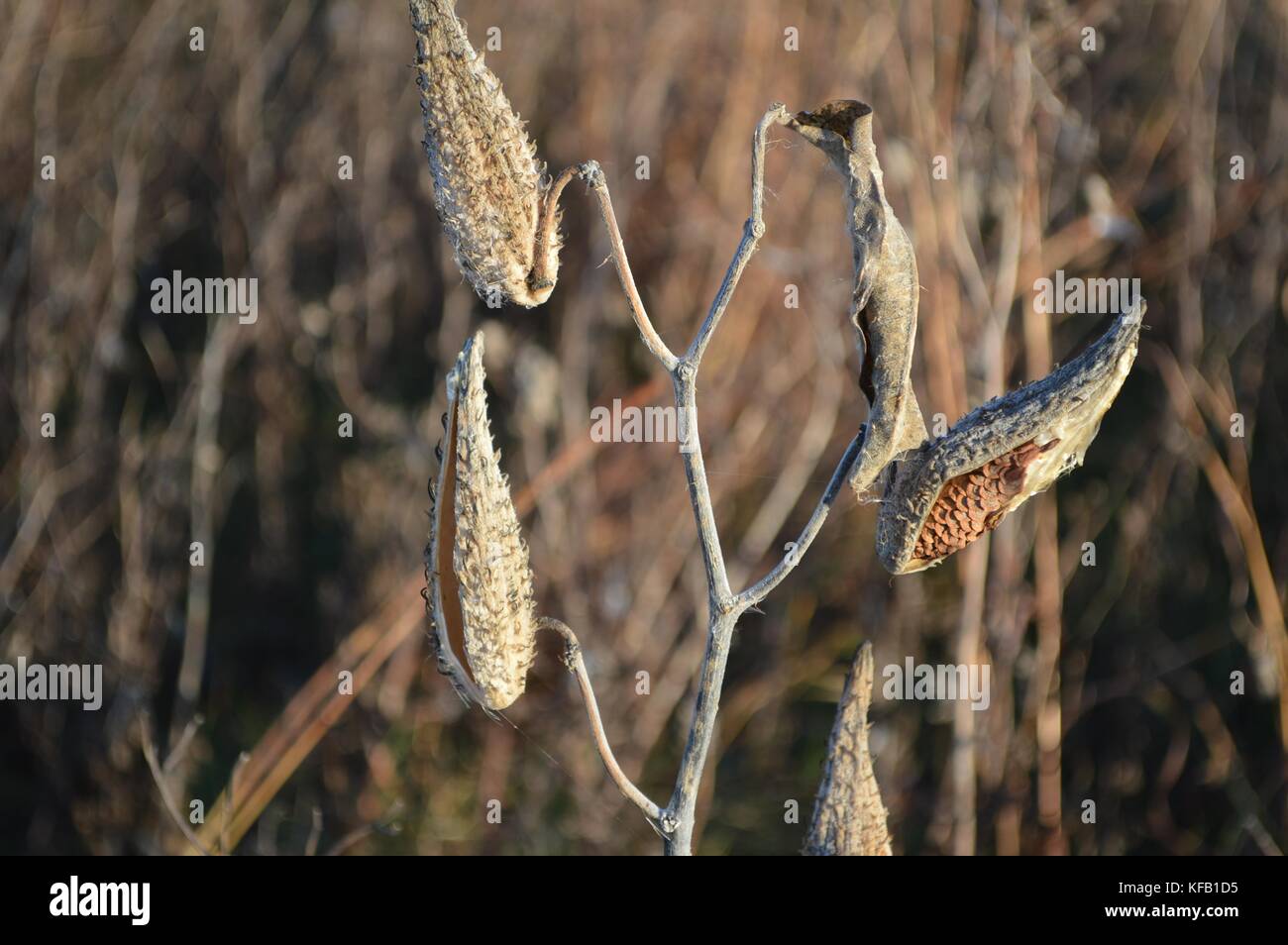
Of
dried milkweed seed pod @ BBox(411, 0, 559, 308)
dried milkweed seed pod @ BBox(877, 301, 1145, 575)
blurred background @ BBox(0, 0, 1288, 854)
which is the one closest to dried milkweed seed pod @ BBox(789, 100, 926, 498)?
dried milkweed seed pod @ BBox(877, 301, 1145, 575)

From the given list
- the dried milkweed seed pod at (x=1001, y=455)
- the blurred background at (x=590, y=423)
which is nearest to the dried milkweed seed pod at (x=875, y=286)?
the dried milkweed seed pod at (x=1001, y=455)

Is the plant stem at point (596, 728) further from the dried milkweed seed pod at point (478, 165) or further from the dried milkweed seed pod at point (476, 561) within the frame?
the dried milkweed seed pod at point (478, 165)

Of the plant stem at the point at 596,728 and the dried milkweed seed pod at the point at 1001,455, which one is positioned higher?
the dried milkweed seed pod at the point at 1001,455

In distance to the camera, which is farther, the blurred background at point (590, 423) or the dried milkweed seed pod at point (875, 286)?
the blurred background at point (590, 423)

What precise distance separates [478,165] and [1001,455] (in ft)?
1.46

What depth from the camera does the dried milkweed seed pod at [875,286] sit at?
79 centimetres

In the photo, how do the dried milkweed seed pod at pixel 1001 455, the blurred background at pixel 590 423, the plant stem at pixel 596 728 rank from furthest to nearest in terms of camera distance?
the blurred background at pixel 590 423, the plant stem at pixel 596 728, the dried milkweed seed pod at pixel 1001 455

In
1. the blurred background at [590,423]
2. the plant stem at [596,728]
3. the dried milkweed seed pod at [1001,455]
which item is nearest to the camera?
the dried milkweed seed pod at [1001,455]

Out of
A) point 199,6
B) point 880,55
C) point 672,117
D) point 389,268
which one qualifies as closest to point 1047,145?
point 880,55

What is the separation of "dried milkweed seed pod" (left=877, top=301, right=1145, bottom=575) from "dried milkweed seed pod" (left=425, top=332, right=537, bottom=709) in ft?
0.97

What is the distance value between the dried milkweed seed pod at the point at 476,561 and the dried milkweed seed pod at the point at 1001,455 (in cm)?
29

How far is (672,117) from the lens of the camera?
2.77m

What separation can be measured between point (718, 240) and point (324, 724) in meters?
1.48

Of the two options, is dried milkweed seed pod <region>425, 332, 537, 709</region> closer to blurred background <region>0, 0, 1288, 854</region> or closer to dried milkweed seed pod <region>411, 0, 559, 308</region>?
dried milkweed seed pod <region>411, 0, 559, 308</region>
